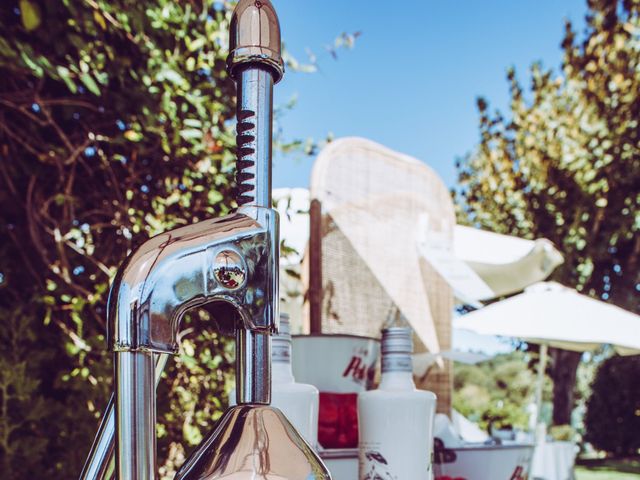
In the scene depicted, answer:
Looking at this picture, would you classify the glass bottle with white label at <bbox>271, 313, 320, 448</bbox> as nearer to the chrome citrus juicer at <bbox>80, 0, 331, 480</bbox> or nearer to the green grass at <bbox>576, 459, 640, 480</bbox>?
the chrome citrus juicer at <bbox>80, 0, 331, 480</bbox>

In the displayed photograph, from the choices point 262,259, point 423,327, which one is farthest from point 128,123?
point 262,259

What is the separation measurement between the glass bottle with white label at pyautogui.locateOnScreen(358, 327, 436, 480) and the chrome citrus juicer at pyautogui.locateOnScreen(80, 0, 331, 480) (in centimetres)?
32

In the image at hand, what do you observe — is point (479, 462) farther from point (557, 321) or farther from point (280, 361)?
point (557, 321)

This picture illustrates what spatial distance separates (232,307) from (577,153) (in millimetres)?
6852

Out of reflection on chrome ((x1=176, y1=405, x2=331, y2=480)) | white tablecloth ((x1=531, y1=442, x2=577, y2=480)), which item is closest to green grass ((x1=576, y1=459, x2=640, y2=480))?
white tablecloth ((x1=531, y1=442, x2=577, y2=480))

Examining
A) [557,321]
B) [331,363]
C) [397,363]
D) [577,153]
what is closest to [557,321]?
[557,321]

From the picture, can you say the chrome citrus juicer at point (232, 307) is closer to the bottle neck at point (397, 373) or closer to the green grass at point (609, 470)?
the bottle neck at point (397, 373)

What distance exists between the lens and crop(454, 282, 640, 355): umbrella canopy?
3.02 metres

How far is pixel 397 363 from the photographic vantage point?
604 millimetres

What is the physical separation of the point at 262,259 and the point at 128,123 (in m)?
1.11

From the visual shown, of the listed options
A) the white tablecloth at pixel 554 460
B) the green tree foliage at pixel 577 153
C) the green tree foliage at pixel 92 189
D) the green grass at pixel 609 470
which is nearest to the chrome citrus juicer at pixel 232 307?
the green tree foliage at pixel 92 189

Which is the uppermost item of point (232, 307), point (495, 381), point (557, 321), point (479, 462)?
point (232, 307)

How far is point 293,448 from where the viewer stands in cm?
28

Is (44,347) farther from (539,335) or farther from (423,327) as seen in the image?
(539,335)
